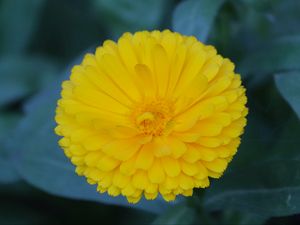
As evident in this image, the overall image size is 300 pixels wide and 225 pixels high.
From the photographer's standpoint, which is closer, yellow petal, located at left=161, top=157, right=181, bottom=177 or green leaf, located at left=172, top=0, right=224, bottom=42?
yellow petal, located at left=161, top=157, right=181, bottom=177

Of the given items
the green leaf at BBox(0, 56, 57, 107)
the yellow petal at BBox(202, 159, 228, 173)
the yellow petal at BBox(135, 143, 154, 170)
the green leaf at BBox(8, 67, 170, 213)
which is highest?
the green leaf at BBox(0, 56, 57, 107)

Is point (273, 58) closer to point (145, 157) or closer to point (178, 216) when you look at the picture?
point (178, 216)

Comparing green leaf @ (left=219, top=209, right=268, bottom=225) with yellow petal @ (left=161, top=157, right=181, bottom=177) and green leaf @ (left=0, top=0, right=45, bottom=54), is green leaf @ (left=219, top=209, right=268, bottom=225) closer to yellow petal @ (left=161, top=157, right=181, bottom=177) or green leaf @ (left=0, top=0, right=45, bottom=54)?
yellow petal @ (left=161, top=157, right=181, bottom=177)

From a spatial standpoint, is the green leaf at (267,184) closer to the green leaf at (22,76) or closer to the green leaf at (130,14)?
the green leaf at (130,14)

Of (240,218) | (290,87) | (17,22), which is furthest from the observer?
(17,22)

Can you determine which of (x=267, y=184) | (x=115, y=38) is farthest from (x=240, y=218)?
(x=115, y=38)

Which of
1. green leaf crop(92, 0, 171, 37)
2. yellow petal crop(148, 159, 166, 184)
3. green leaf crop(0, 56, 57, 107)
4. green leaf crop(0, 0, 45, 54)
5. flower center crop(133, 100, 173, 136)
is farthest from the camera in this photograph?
green leaf crop(0, 0, 45, 54)

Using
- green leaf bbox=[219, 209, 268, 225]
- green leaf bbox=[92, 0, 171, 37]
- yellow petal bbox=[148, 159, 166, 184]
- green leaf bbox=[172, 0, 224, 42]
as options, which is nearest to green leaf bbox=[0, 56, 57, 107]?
green leaf bbox=[92, 0, 171, 37]

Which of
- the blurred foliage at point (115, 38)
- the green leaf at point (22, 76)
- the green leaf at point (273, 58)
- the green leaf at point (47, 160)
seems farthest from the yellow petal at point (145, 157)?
the green leaf at point (22, 76)
